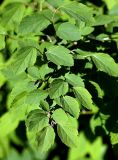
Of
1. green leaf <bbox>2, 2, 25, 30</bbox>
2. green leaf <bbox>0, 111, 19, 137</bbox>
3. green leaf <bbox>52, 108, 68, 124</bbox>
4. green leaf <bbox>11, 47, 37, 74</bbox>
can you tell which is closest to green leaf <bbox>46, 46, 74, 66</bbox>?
green leaf <bbox>11, 47, 37, 74</bbox>

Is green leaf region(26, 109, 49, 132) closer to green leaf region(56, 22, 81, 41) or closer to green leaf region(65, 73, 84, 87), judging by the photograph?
green leaf region(65, 73, 84, 87)

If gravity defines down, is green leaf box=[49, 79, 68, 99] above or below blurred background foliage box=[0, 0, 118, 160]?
above

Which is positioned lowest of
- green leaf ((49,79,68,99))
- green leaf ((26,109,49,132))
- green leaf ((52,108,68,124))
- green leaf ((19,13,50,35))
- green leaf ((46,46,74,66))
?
green leaf ((52,108,68,124))

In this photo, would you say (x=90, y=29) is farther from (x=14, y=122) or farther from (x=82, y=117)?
(x=82, y=117)

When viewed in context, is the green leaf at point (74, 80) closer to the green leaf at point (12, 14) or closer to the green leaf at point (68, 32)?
the green leaf at point (68, 32)

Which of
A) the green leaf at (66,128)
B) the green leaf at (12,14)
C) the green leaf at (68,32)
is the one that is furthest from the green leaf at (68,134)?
the green leaf at (12,14)

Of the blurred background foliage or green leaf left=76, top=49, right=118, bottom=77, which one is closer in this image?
green leaf left=76, top=49, right=118, bottom=77

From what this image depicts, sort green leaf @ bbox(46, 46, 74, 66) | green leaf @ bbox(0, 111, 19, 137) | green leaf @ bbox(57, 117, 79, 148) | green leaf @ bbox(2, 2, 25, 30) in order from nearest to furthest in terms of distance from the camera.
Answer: green leaf @ bbox(57, 117, 79, 148), green leaf @ bbox(46, 46, 74, 66), green leaf @ bbox(2, 2, 25, 30), green leaf @ bbox(0, 111, 19, 137)

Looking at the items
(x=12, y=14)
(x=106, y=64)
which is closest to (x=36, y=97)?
(x=106, y=64)
